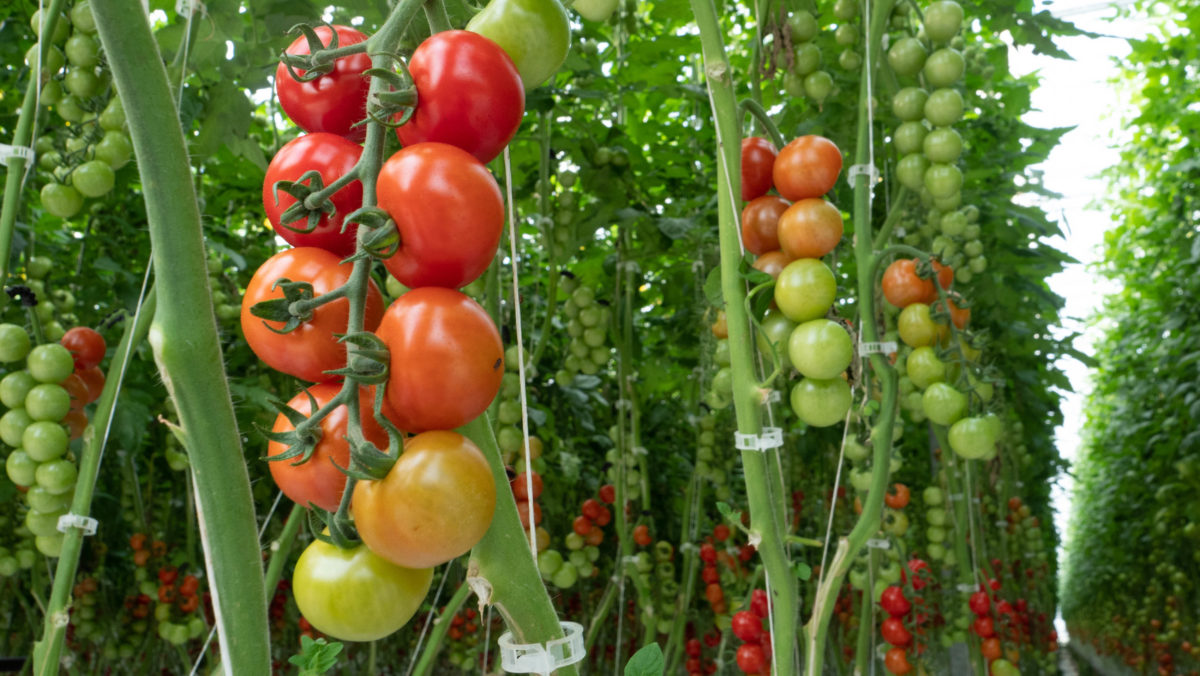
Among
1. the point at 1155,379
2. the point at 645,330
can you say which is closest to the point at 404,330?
the point at 645,330

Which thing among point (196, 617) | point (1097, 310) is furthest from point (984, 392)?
point (1097, 310)

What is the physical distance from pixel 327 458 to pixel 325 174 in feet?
0.50

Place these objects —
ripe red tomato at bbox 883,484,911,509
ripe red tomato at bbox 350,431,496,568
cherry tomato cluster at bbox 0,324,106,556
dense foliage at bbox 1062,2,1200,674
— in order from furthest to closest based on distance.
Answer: dense foliage at bbox 1062,2,1200,674 → ripe red tomato at bbox 883,484,911,509 → cherry tomato cluster at bbox 0,324,106,556 → ripe red tomato at bbox 350,431,496,568

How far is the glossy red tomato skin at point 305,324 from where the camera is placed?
0.42 m

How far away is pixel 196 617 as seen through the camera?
6.73 feet

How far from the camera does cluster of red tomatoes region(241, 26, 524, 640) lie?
15.3 inches

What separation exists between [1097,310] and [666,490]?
4.82m

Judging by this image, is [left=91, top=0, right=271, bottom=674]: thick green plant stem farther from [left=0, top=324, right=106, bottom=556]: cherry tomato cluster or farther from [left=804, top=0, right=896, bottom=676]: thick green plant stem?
[left=0, top=324, right=106, bottom=556]: cherry tomato cluster

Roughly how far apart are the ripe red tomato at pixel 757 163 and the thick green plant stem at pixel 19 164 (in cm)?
91

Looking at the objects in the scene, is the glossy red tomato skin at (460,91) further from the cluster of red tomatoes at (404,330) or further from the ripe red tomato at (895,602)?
the ripe red tomato at (895,602)

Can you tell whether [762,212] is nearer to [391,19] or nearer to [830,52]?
[391,19]

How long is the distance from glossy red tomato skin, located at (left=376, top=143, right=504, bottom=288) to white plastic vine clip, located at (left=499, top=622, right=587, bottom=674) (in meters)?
0.20

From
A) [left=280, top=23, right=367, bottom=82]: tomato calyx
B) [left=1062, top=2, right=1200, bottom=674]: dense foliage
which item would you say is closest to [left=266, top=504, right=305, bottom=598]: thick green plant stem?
[left=280, top=23, right=367, bottom=82]: tomato calyx

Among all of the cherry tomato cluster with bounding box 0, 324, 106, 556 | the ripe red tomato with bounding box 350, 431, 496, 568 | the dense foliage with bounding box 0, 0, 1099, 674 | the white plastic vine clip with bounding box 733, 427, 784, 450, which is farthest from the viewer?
the dense foliage with bounding box 0, 0, 1099, 674
